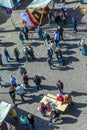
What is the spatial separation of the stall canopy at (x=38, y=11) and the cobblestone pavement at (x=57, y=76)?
0.96 m

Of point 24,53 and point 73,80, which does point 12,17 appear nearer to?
point 24,53

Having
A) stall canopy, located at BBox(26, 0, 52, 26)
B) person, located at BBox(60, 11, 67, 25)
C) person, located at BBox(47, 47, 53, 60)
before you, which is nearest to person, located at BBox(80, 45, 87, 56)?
person, located at BBox(47, 47, 53, 60)

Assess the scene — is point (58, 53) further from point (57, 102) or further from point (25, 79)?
point (57, 102)

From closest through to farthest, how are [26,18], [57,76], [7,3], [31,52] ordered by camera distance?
1. [57,76]
2. [31,52]
3. [26,18]
4. [7,3]

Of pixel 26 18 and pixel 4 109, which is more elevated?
pixel 26 18

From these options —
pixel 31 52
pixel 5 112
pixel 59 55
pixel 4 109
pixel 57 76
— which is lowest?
pixel 5 112

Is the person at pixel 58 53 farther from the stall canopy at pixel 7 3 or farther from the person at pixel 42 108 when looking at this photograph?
the stall canopy at pixel 7 3

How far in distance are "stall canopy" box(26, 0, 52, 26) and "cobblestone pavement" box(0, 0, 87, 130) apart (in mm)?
965

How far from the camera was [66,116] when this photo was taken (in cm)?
2892

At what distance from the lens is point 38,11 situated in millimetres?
39281

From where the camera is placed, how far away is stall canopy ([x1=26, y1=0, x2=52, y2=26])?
3822cm

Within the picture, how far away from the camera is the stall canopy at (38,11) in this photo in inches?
1505

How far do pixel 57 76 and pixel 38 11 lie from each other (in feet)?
30.1

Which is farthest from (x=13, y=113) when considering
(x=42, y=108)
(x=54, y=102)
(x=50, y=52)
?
(x=50, y=52)
